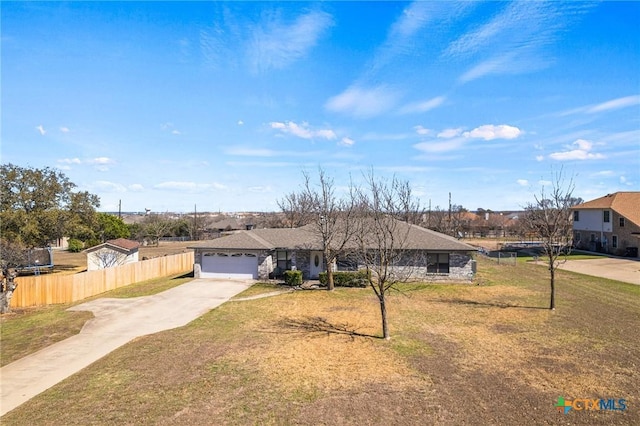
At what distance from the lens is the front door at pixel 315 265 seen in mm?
27734

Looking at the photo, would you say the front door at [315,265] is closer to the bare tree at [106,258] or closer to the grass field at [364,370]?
the grass field at [364,370]

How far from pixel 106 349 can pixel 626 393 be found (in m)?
16.5

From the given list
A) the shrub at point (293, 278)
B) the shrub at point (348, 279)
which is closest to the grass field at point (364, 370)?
the shrub at point (348, 279)

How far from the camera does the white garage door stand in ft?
90.0

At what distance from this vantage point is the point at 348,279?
24594mm

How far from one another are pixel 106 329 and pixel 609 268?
3734 cm

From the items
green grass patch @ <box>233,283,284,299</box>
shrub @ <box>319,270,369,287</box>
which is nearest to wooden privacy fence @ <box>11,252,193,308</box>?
green grass patch @ <box>233,283,284,299</box>

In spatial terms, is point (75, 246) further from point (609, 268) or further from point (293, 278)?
point (609, 268)

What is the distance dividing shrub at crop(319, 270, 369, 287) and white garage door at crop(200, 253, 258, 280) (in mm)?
5883

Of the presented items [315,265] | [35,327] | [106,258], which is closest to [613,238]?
[315,265]

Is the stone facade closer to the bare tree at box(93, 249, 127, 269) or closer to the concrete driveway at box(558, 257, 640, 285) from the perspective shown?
the concrete driveway at box(558, 257, 640, 285)

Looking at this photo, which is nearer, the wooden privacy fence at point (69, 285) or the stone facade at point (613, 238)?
the wooden privacy fence at point (69, 285)

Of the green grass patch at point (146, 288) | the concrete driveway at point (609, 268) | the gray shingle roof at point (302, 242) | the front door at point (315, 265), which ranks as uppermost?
the gray shingle roof at point (302, 242)

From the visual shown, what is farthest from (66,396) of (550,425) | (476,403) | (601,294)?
(601,294)
